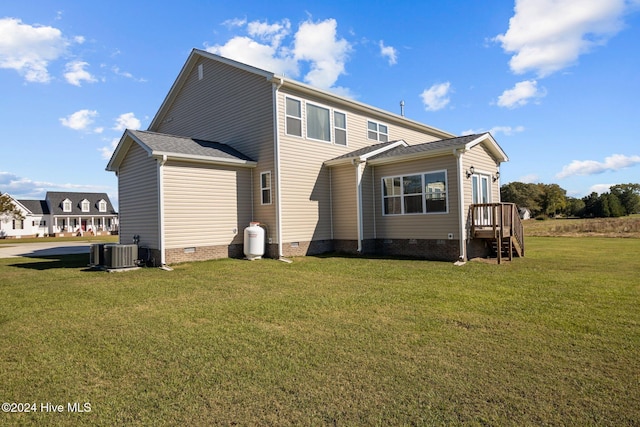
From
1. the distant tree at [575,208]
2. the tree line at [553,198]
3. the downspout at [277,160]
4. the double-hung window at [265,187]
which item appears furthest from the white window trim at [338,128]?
the distant tree at [575,208]

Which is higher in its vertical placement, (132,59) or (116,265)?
(132,59)

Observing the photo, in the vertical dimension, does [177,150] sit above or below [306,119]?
below

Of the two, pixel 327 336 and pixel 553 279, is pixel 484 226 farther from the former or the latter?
pixel 327 336

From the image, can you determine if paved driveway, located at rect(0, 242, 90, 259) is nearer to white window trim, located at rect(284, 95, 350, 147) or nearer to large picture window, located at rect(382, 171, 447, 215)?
white window trim, located at rect(284, 95, 350, 147)

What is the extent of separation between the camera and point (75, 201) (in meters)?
49.5

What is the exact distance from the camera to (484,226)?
12.2 meters

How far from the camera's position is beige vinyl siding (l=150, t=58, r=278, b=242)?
13.5m

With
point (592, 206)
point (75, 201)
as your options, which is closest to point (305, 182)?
point (75, 201)

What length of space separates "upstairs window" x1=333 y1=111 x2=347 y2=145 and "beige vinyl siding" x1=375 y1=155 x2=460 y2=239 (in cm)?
218

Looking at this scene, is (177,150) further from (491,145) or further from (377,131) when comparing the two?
(491,145)

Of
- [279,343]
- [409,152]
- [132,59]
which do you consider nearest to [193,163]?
[132,59]

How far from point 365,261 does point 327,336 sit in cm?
726

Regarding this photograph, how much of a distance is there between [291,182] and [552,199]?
70167 millimetres

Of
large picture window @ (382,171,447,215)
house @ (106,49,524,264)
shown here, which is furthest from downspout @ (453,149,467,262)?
large picture window @ (382,171,447,215)
